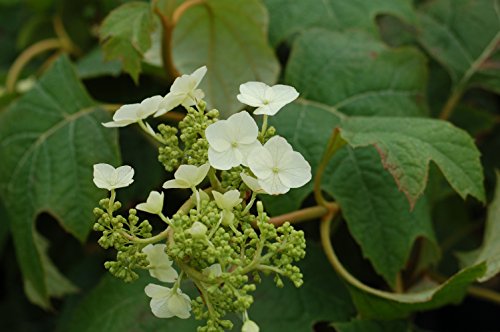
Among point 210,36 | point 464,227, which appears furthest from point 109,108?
point 464,227

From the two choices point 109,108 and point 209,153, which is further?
point 109,108

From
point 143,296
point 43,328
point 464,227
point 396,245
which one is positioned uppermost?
point 396,245

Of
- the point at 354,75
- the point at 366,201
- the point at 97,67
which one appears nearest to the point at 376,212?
the point at 366,201

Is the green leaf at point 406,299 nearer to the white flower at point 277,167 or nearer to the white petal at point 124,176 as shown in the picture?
the white flower at point 277,167

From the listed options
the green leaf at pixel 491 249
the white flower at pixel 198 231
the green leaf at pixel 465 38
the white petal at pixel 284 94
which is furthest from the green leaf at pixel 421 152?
the green leaf at pixel 465 38

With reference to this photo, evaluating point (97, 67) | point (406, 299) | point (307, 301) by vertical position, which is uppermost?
point (97, 67)

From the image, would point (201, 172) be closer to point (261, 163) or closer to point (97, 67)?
point (261, 163)

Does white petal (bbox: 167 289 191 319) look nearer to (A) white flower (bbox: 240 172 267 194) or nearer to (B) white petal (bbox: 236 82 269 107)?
(A) white flower (bbox: 240 172 267 194)

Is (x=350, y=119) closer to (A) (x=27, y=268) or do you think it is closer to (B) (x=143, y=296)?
(B) (x=143, y=296)
